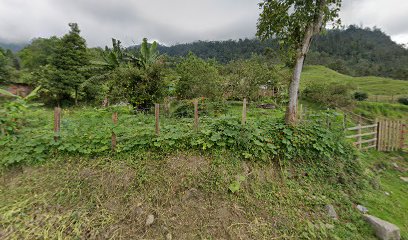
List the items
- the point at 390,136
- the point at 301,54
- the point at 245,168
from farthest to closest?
the point at 390,136 < the point at 301,54 < the point at 245,168

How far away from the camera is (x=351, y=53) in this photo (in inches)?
3027

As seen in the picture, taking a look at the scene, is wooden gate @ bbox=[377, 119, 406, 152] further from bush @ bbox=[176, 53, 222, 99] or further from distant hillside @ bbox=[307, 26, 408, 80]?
distant hillside @ bbox=[307, 26, 408, 80]

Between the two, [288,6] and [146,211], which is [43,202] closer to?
[146,211]

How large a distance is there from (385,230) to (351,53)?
309ft

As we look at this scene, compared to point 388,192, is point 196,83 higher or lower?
higher

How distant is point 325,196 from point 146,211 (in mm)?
3678

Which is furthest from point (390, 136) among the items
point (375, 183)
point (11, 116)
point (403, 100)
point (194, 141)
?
point (403, 100)

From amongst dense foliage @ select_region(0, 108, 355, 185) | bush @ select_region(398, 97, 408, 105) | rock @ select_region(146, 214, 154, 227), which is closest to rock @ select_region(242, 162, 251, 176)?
dense foliage @ select_region(0, 108, 355, 185)

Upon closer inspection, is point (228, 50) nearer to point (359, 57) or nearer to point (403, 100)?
point (359, 57)

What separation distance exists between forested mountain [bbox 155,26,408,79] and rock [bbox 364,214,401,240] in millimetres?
54038

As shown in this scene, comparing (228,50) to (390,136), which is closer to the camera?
(390,136)

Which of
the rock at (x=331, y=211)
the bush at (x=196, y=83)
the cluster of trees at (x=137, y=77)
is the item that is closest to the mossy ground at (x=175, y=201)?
the rock at (x=331, y=211)

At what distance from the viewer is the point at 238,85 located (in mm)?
16656

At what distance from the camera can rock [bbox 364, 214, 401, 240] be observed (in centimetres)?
351
